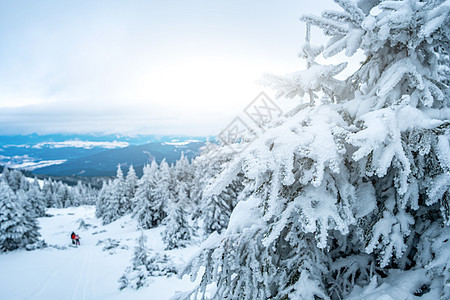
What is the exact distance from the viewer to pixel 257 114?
330 cm

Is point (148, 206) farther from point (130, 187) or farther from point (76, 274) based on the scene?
point (76, 274)

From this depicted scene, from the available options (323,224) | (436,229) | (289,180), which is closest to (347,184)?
(323,224)

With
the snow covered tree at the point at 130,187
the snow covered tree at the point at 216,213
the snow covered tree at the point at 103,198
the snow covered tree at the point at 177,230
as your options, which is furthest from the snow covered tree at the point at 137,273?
the snow covered tree at the point at 103,198

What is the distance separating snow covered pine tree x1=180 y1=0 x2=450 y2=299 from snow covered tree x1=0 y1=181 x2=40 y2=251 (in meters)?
31.1

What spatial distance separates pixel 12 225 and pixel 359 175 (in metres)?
33.9

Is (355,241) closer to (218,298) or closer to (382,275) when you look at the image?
(382,275)

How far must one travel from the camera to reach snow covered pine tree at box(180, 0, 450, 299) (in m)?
2.11

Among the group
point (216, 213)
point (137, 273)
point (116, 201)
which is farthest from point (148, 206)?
point (137, 273)

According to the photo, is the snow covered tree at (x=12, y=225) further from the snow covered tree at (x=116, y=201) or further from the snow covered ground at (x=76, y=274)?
the snow covered tree at (x=116, y=201)

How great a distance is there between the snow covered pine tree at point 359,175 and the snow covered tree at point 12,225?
3115 centimetres

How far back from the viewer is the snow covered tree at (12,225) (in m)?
23.9

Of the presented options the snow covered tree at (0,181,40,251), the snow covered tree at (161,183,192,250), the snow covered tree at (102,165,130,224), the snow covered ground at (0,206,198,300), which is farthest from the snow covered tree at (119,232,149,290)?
the snow covered tree at (102,165,130,224)

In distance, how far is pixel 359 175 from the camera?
2.65 m

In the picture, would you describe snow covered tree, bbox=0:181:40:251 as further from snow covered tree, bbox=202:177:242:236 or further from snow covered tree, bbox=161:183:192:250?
snow covered tree, bbox=202:177:242:236
